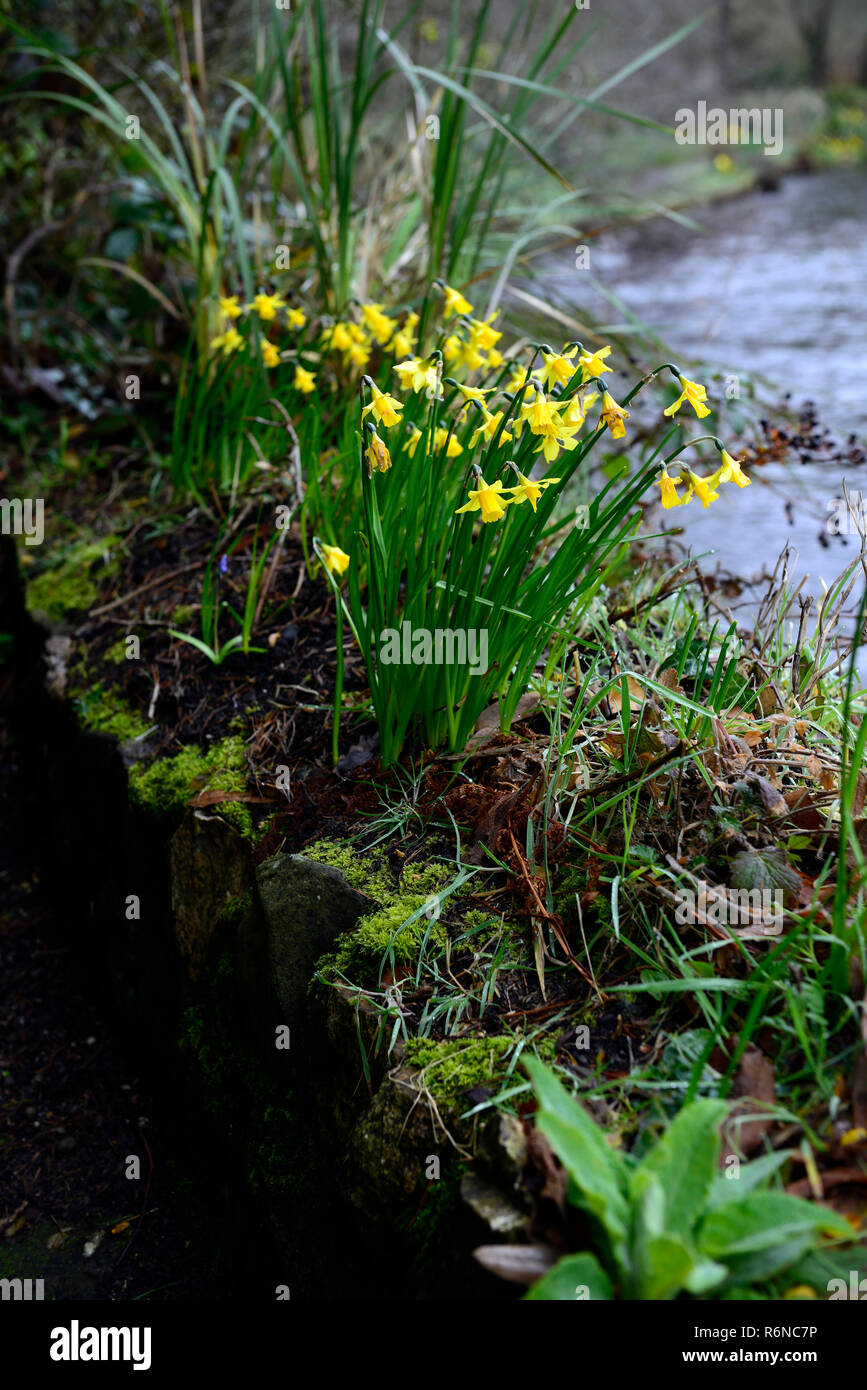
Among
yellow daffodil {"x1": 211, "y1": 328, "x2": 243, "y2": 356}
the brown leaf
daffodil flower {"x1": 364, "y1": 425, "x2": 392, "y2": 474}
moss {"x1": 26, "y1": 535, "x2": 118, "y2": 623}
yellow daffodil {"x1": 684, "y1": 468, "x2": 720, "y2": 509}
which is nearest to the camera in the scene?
the brown leaf

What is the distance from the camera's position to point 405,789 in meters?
1.64

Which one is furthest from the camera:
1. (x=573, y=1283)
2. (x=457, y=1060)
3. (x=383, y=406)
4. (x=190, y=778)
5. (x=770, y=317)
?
(x=770, y=317)

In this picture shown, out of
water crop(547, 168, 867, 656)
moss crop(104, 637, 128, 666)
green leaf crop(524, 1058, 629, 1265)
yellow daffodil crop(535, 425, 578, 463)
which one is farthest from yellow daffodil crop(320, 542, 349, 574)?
water crop(547, 168, 867, 656)

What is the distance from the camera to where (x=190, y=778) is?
1849mm

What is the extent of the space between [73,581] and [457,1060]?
1870 mm

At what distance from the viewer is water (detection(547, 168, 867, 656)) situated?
2.84m

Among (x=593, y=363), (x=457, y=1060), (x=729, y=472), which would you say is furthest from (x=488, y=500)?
(x=457, y=1060)

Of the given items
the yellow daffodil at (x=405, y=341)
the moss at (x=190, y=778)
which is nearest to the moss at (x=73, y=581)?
the moss at (x=190, y=778)

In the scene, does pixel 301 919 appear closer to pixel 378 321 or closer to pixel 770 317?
pixel 378 321

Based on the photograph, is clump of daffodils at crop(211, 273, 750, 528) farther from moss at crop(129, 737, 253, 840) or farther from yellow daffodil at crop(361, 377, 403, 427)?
moss at crop(129, 737, 253, 840)

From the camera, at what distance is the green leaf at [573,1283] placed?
2.80 ft

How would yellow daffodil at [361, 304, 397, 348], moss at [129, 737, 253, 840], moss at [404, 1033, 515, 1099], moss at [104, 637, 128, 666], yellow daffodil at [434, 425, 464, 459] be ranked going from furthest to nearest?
1. moss at [104, 637, 128, 666]
2. yellow daffodil at [361, 304, 397, 348]
3. moss at [129, 737, 253, 840]
4. yellow daffodil at [434, 425, 464, 459]
5. moss at [404, 1033, 515, 1099]

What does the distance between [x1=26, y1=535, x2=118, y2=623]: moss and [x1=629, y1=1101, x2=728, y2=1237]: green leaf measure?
203 centimetres

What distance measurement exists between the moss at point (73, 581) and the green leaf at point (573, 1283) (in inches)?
80.8
